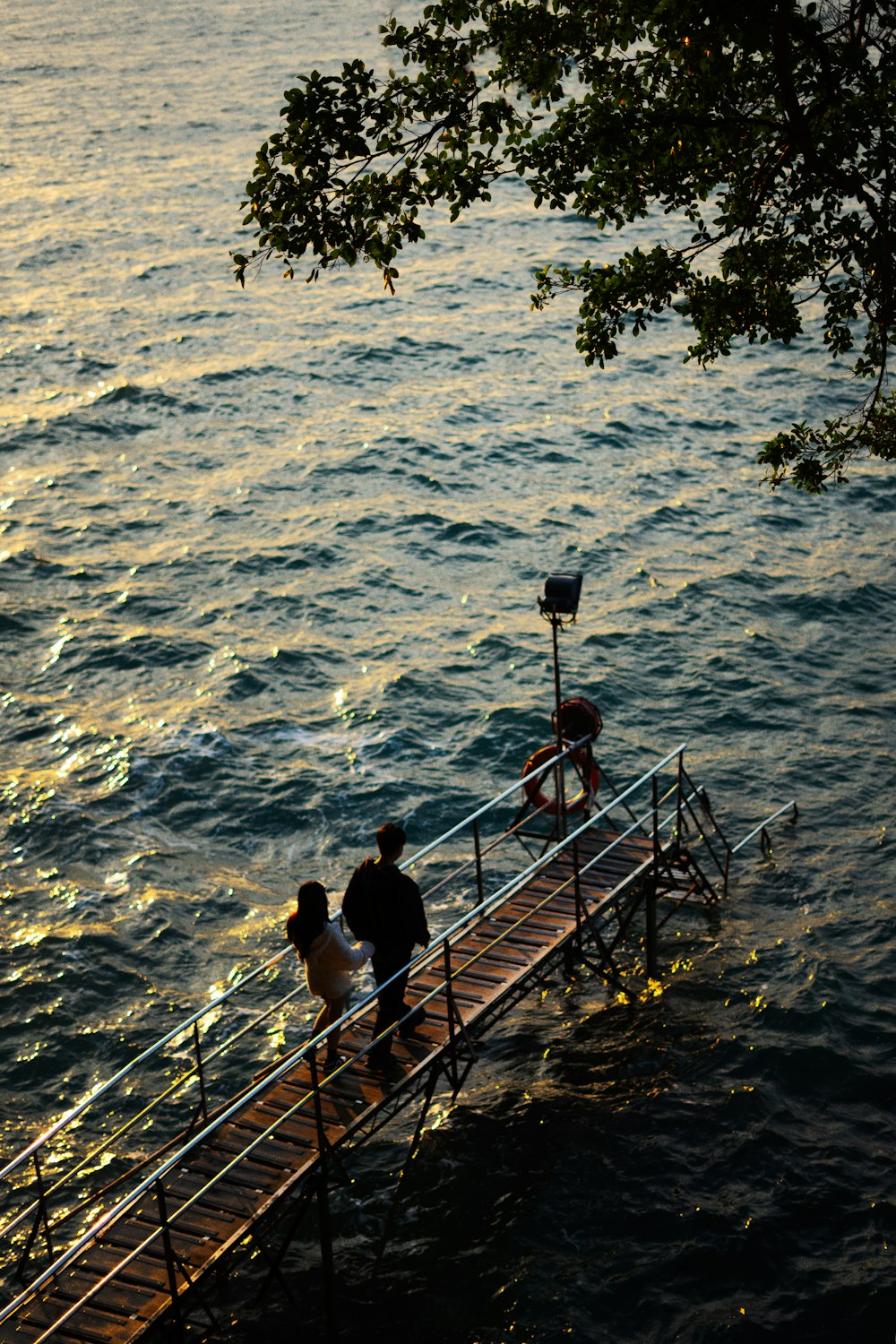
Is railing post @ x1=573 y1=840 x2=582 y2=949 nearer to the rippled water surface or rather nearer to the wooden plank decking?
the wooden plank decking

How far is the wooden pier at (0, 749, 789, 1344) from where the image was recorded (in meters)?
12.0

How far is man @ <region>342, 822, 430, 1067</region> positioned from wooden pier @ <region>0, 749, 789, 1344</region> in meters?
0.30

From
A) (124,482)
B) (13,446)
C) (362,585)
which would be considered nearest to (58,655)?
(362,585)

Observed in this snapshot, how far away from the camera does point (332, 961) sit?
13.3 m

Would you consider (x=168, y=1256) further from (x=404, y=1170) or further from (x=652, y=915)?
(x=652, y=915)

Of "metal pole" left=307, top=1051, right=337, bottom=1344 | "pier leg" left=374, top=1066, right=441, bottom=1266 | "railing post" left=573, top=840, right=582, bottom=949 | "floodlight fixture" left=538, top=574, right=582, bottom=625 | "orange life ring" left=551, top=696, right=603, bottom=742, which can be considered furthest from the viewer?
"orange life ring" left=551, top=696, right=603, bottom=742

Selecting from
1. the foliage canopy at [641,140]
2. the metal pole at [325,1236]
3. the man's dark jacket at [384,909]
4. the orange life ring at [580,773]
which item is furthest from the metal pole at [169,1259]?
the orange life ring at [580,773]

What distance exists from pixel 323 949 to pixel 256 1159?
197cm

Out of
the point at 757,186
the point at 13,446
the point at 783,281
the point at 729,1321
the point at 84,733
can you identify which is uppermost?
the point at 757,186

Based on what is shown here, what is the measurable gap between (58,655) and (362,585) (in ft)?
20.7

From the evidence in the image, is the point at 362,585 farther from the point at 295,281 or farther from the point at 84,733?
the point at 295,281

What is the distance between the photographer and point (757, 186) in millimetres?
14375

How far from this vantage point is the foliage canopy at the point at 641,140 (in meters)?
12.5

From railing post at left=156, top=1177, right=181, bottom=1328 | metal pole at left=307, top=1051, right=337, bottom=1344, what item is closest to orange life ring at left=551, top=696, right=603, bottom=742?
metal pole at left=307, top=1051, right=337, bottom=1344
